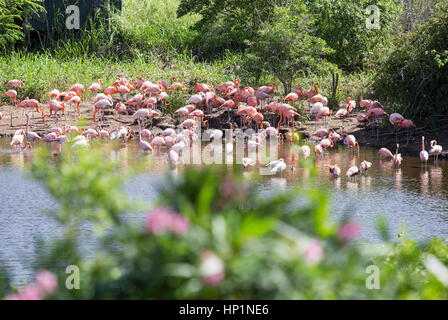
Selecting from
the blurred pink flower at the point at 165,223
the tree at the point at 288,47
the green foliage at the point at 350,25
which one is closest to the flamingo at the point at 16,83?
the tree at the point at 288,47

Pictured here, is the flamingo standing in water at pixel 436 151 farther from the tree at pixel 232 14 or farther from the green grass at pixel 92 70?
the green grass at pixel 92 70

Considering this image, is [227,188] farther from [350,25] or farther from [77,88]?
[350,25]

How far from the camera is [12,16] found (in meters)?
18.9

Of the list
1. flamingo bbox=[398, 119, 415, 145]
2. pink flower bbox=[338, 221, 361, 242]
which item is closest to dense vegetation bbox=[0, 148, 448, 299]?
pink flower bbox=[338, 221, 361, 242]

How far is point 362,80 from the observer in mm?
16422

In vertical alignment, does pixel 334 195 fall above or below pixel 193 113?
below

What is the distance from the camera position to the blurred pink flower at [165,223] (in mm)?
1721

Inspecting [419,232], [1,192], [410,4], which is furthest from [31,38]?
[419,232]

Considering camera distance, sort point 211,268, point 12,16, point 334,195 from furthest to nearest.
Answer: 1. point 12,16
2. point 334,195
3. point 211,268

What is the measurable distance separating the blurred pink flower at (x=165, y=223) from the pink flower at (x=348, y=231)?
43cm

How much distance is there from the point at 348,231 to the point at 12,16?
18.6 metres

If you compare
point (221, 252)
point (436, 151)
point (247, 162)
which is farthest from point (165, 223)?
point (436, 151)

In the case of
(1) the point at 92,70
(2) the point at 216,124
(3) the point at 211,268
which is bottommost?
(2) the point at 216,124
